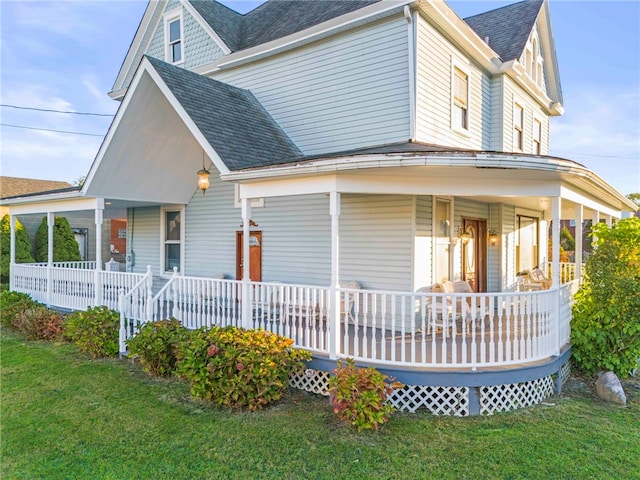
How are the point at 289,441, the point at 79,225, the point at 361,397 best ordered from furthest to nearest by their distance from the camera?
1. the point at 79,225
2. the point at 361,397
3. the point at 289,441

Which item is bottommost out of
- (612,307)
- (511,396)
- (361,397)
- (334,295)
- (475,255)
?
(511,396)

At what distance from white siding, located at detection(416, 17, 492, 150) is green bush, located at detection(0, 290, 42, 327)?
10.7 metres

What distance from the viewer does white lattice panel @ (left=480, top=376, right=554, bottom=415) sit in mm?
5805

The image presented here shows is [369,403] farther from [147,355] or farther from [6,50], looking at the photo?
[6,50]

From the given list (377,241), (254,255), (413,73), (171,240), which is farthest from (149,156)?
(413,73)

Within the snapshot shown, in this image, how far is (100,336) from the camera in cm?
844

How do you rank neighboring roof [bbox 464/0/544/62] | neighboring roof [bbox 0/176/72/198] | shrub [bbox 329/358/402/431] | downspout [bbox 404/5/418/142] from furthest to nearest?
1. neighboring roof [bbox 0/176/72/198]
2. neighboring roof [bbox 464/0/544/62]
3. downspout [bbox 404/5/418/142]
4. shrub [bbox 329/358/402/431]

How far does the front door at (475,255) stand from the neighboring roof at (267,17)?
18.3 feet

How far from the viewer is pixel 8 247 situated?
19047 mm

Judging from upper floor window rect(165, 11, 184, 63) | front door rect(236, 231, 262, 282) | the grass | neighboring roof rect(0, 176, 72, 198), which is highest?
upper floor window rect(165, 11, 184, 63)

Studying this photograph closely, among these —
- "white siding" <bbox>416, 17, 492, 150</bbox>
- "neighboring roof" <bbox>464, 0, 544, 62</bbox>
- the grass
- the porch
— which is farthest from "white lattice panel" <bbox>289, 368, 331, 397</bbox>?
"neighboring roof" <bbox>464, 0, 544, 62</bbox>

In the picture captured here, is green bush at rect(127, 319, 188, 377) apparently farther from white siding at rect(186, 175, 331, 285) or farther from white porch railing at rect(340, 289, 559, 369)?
white siding at rect(186, 175, 331, 285)

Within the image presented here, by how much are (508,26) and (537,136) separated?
139 inches

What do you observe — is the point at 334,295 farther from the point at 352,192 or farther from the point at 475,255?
the point at 475,255
